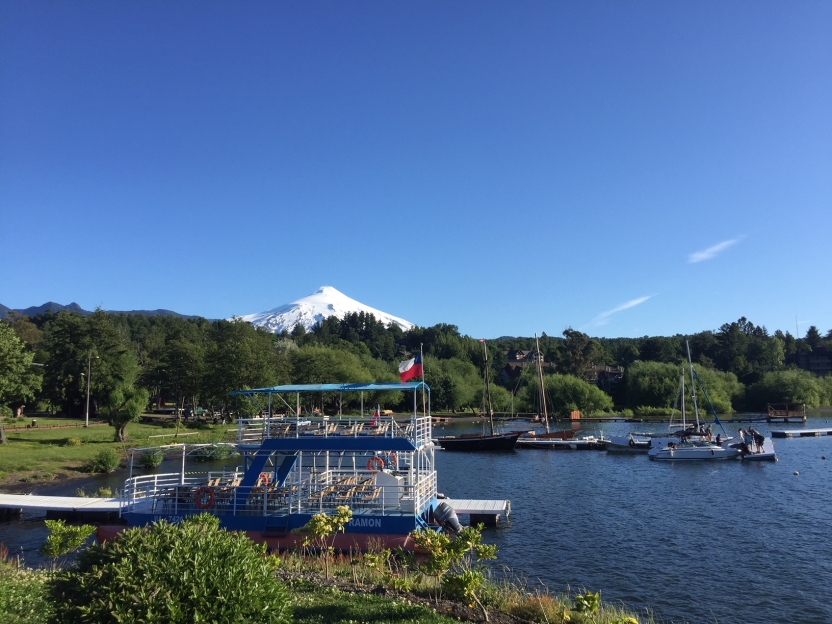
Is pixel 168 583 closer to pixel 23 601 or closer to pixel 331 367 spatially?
pixel 23 601

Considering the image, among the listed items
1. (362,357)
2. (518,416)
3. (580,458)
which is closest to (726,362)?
(518,416)

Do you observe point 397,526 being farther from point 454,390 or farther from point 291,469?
point 454,390

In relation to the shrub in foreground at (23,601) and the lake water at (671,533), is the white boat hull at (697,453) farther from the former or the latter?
the shrub in foreground at (23,601)

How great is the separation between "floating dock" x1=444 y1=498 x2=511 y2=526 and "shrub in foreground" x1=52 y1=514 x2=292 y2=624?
70.4 feet

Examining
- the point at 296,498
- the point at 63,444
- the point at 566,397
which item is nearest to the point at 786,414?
the point at 566,397

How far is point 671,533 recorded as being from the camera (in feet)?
89.7

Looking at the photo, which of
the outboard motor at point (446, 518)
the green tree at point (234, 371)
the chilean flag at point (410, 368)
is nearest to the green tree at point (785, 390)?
the green tree at point (234, 371)

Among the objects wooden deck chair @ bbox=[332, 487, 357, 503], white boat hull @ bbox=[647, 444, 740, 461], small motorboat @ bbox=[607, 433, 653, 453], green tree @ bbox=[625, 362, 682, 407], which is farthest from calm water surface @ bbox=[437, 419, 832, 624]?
green tree @ bbox=[625, 362, 682, 407]

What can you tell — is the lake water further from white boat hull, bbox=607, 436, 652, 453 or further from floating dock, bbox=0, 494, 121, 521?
white boat hull, bbox=607, 436, 652, 453

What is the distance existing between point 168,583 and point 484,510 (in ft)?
75.7

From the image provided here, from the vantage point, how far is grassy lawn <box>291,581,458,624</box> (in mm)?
11555

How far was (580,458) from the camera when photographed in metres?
56.0

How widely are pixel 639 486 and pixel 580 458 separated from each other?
15.7m

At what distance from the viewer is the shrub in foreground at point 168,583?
726cm
